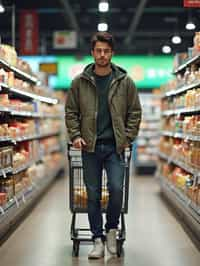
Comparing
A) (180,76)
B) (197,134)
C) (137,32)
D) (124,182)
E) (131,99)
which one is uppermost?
(137,32)

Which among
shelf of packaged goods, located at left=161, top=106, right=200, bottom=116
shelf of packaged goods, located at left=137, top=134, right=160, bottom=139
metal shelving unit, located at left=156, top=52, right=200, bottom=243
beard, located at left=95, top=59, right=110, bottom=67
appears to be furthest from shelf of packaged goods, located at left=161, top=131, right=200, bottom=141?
shelf of packaged goods, located at left=137, top=134, right=160, bottom=139

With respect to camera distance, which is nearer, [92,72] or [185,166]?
[92,72]

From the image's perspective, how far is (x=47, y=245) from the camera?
518cm

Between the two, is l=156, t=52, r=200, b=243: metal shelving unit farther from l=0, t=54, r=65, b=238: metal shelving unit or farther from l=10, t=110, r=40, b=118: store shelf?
l=10, t=110, r=40, b=118: store shelf

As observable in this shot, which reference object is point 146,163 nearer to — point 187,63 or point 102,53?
point 187,63

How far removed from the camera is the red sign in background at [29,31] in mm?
11633

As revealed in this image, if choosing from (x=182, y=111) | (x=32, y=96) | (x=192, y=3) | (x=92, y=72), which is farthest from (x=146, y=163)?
(x=92, y=72)

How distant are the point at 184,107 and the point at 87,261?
303cm

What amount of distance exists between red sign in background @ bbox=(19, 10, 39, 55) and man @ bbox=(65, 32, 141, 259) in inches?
291

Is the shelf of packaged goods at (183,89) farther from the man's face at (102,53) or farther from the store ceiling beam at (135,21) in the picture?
the store ceiling beam at (135,21)

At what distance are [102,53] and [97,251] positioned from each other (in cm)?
179

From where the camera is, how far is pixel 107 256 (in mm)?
4613

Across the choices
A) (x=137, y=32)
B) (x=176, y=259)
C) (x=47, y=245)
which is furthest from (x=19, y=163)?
(x=137, y=32)

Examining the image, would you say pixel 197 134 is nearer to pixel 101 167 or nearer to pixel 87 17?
pixel 101 167
